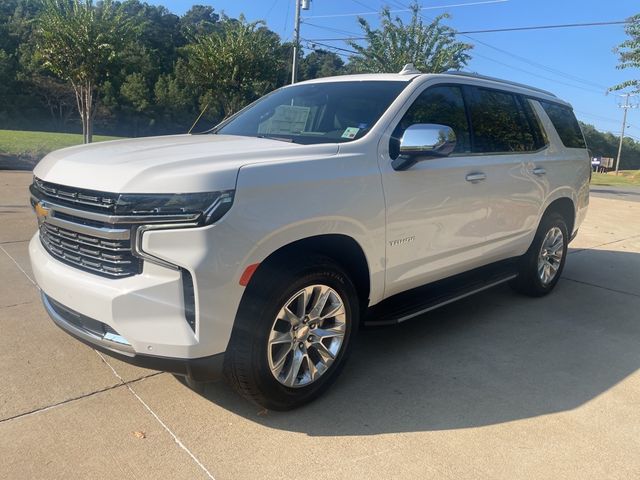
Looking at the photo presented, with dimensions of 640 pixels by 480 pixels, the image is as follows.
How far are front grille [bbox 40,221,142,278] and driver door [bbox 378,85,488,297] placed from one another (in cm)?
154

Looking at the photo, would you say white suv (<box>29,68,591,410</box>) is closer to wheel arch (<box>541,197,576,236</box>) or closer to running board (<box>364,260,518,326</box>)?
running board (<box>364,260,518,326</box>)

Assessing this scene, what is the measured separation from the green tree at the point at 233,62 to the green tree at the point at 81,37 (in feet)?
7.60

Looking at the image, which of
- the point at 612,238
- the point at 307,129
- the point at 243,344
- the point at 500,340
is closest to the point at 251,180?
the point at 243,344

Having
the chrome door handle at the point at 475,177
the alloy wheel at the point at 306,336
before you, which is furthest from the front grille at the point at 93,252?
the chrome door handle at the point at 475,177

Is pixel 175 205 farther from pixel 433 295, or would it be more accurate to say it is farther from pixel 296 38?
pixel 296 38

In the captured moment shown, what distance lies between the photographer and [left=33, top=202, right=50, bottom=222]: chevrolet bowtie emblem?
291 centimetres

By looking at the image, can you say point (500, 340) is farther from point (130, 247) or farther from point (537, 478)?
point (130, 247)

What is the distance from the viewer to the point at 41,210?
3000 millimetres

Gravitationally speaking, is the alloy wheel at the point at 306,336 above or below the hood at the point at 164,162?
below

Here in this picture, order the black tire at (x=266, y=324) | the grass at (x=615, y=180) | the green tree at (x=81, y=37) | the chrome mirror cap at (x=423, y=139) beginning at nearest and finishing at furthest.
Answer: the black tire at (x=266, y=324) → the chrome mirror cap at (x=423, y=139) → the green tree at (x=81, y=37) → the grass at (x=615, y=180)

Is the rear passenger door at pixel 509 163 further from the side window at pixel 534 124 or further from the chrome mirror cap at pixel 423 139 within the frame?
the chrome mirror cap at pixel 423 139

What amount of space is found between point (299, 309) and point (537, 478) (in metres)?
1.45

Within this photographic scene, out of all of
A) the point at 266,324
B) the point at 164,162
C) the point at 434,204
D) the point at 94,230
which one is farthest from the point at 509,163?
the point at 94,230

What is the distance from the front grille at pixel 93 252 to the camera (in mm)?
2469
